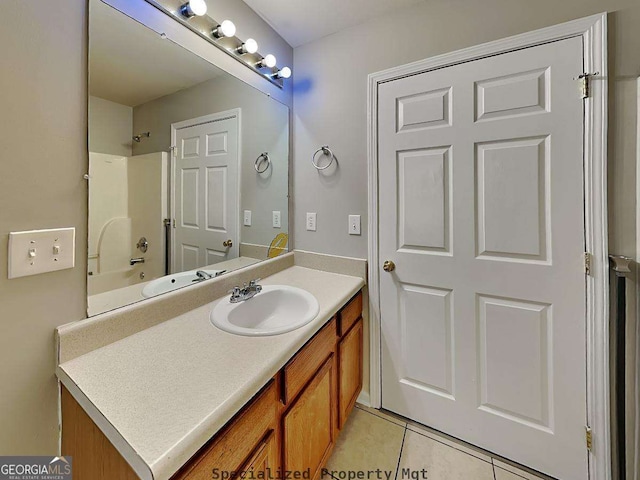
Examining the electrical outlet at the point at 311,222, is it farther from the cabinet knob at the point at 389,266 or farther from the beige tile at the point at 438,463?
the beige tile at the point at 438,463

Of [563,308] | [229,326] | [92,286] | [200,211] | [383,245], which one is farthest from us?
[383,245]

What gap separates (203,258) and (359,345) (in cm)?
101

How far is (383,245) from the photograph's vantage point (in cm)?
157

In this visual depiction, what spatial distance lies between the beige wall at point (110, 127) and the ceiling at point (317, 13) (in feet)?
3.22

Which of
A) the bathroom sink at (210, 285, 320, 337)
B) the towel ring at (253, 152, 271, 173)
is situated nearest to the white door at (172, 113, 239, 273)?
the towel ring at (253, 152, 271, 173)

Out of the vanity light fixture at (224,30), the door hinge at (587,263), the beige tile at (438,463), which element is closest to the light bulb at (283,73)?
the vanity light fixture at (224,30)

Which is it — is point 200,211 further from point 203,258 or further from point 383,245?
point 383,245

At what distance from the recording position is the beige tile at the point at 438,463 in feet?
4.15

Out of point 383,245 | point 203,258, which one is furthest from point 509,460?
point 203,258

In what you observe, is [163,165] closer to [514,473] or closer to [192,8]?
[192,8]

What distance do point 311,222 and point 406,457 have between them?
4.52ft

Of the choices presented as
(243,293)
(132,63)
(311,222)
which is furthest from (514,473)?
Answer: (132,63)

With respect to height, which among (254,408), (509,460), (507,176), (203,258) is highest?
(507,176)

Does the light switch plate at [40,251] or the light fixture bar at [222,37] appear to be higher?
the light fixture bar at [222,37]
